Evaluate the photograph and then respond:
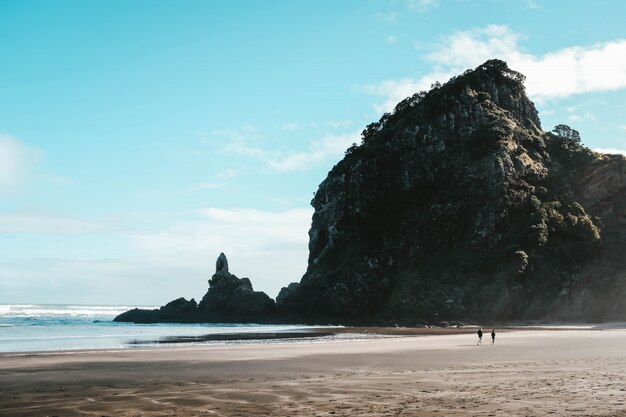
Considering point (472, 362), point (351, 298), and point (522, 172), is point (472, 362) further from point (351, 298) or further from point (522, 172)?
point (522, 172)

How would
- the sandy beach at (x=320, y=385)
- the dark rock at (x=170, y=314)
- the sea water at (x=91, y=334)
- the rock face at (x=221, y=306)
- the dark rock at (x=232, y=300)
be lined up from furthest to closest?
the dark rock at (x=170, y=314) < the rock face at (x=221, y=306) < the dark rock at (x=232, y=300) < the sea water at (x=91, y=334) < the sandy beach at (x=320, y=385)

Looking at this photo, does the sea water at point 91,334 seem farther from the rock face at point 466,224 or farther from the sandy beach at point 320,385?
the rock face at point 466,224

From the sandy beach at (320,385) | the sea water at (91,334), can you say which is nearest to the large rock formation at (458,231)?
the sea water at (91,334)

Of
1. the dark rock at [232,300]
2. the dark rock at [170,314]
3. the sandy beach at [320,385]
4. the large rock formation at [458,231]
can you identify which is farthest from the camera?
the dark rock at [170,314]

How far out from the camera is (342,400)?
51.8 ft

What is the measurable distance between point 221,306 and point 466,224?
169 ft

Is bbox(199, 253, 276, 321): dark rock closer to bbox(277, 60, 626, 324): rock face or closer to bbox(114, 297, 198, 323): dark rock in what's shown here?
bbox(114, 297, 198, 323): dark rock

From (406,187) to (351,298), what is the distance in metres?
28.9

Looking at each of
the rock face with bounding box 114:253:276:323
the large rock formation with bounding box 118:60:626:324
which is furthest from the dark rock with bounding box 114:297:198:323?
the large rock formation with bounding box 118:60:626:324

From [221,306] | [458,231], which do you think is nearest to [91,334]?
[221,306]

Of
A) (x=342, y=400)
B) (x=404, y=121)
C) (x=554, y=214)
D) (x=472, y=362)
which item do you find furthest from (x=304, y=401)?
(x=404, y=121)

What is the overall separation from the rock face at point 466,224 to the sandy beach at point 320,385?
6480 cm

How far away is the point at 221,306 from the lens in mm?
114938

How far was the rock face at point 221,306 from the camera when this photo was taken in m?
110
